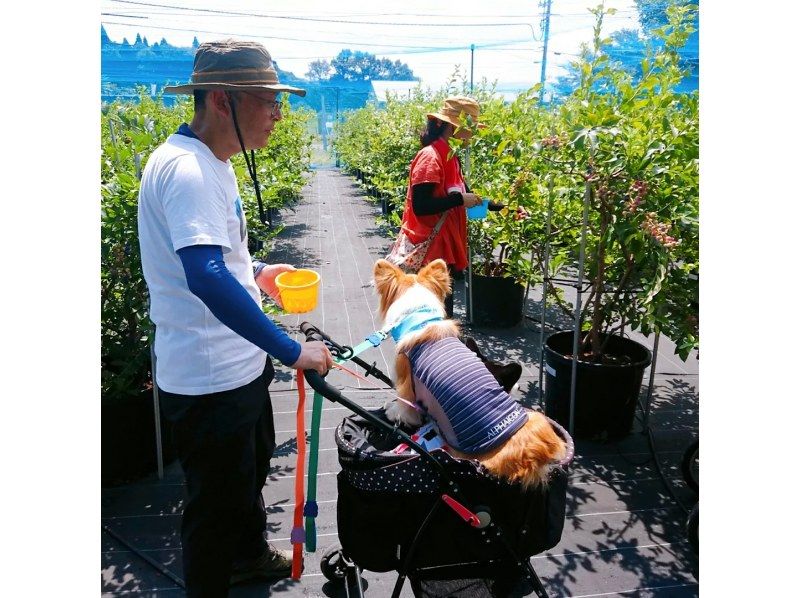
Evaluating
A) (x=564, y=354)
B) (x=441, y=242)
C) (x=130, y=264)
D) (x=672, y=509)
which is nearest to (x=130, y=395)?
(x=130, y=264)

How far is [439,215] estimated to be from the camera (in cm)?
408

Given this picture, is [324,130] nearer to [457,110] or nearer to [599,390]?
[457,110]

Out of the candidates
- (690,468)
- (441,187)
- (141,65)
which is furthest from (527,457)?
(141,65)

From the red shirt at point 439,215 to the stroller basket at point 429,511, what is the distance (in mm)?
2357

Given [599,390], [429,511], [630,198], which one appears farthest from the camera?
[599,390]

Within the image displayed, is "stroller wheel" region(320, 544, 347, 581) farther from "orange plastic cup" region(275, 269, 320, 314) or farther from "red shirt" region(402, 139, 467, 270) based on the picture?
"red shirt" region(402, 139, 467, 270)

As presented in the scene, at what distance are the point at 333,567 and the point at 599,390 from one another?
1.96 metres

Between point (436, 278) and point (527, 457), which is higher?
point (436, 278)

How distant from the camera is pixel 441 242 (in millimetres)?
4129

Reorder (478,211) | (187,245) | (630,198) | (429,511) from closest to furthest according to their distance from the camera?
1. (187,245)
2. (429,511)
3. (630,198)
4. (478,211)

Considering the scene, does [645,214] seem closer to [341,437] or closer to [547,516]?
[547,516]

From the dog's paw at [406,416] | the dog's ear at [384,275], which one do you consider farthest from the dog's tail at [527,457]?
the dog's ear at [384,275]

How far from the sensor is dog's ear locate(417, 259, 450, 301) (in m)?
2.59

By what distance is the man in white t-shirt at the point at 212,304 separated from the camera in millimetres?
1599
